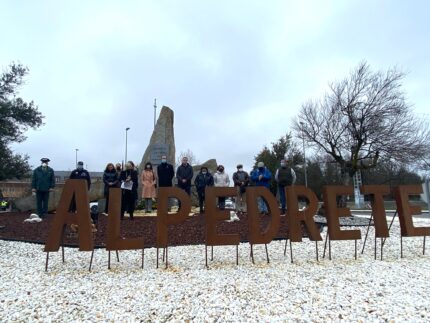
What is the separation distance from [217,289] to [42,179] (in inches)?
310

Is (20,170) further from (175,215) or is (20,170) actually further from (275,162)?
(275,162)

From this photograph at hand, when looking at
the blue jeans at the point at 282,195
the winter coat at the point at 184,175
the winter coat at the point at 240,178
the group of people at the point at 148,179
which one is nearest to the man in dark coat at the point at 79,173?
the group of people at the point at 148,179

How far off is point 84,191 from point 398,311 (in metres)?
4.49

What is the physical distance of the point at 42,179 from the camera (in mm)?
9930

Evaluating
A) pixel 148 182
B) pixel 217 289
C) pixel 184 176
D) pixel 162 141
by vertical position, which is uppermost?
pixel 162 141

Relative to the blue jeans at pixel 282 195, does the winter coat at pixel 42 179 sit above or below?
above

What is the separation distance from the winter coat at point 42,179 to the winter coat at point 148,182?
2758 mm

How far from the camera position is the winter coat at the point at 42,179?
989 cm

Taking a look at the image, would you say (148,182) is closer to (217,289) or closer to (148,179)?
(148,179)

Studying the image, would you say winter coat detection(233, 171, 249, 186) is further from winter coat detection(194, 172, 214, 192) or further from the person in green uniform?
the person in green uniform

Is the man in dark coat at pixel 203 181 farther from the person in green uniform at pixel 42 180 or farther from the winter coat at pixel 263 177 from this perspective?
the person in green uniform at pixel 42 180

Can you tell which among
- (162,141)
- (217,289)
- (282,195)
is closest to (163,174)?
(282,195)

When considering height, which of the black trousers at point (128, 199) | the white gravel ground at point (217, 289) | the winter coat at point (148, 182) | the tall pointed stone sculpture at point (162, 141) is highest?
the tall pointed stone sculpture at point (162, 141)

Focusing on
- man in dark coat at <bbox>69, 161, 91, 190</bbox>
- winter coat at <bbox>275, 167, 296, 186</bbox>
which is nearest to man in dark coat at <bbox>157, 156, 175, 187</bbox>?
man in dark coat at <bbox>69, 161, 91, 190</bbox>
